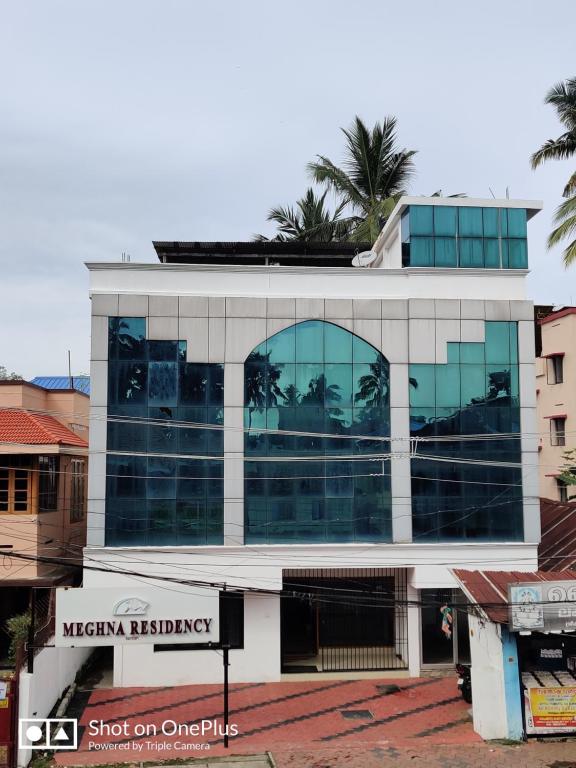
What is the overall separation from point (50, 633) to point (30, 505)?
15.9 feet

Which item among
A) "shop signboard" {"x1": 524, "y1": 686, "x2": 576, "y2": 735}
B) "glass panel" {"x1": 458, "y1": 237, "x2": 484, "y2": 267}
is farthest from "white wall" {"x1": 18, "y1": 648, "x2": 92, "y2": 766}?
"glass panel" {"x1": 458, "y1": 237, "x2": 484, "y2": 267}

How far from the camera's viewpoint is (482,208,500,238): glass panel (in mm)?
27078

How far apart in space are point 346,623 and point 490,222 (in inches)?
594

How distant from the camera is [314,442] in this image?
84.9 feet

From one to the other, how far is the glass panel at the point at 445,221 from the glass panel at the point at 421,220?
0.18 metres

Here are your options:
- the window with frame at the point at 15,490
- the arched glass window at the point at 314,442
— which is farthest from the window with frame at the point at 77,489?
the arched glass window at the point at 314,442

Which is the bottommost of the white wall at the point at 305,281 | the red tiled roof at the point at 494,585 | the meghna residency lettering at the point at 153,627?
the meghna residency lettering at the point at 153,627

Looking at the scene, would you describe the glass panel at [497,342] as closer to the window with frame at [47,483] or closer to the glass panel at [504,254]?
the glass panel at [504,254]

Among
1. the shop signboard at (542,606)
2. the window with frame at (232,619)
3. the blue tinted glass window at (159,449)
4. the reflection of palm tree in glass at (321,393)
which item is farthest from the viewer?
the reflection of palm tree in glass at (321,393)

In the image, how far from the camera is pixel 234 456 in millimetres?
25641

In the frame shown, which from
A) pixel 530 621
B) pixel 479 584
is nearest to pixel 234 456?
pixel 479 584

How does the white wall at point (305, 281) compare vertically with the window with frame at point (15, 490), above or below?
above

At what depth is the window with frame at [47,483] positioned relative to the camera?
2594cm

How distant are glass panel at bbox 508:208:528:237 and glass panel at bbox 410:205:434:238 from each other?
281 centimetres
